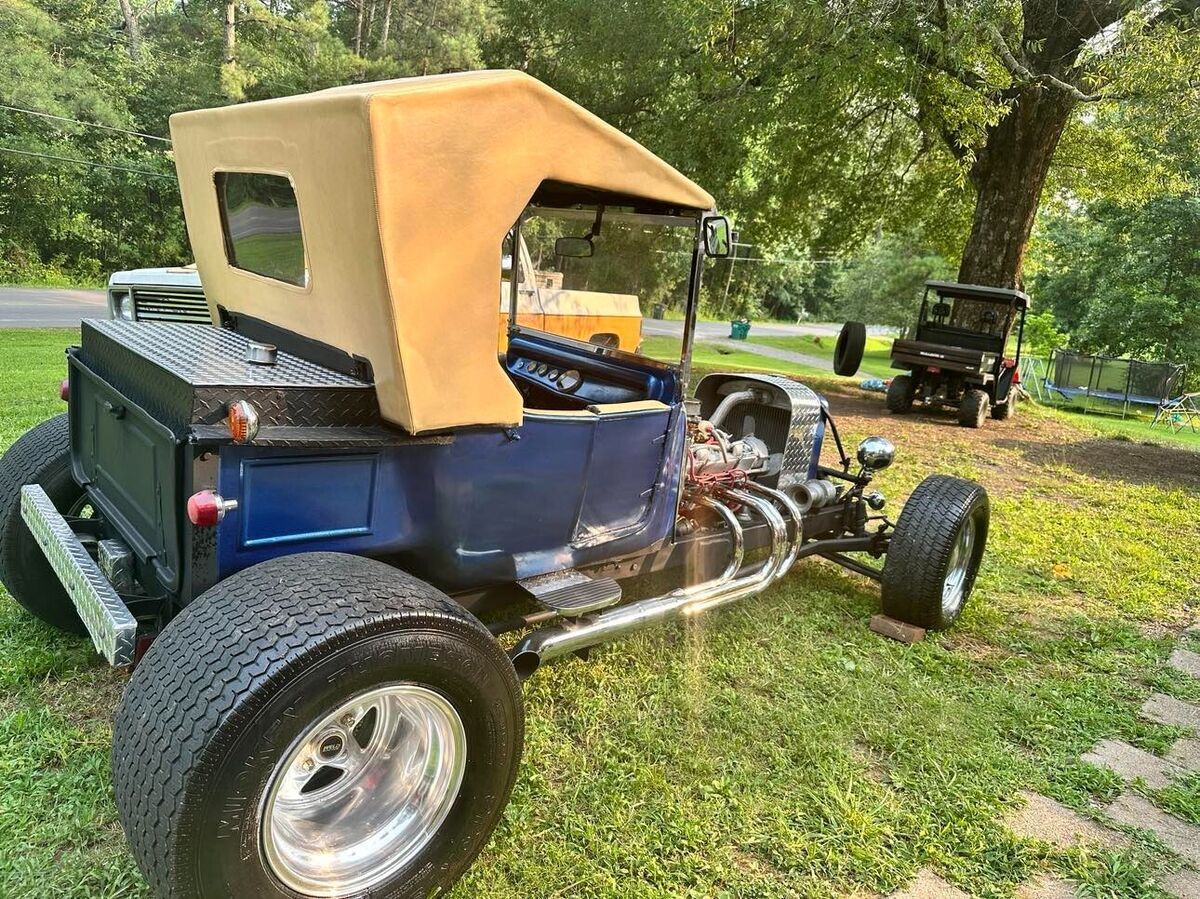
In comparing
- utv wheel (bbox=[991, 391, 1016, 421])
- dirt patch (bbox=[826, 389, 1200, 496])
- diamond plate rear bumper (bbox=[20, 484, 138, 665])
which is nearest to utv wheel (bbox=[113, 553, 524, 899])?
diamond plate rear bumper (bbox=[20, 484, 138, 665])

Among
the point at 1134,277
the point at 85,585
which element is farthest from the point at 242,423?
the point at 1134,277

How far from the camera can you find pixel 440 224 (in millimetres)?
2275

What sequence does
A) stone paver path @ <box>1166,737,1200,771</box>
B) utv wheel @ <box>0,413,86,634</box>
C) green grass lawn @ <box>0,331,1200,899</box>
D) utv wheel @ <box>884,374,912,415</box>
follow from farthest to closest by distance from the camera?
utv wheel @ <box>884,374,912,415</box> < stone paver path @ <box>1166,737,1200,771</box> < utv wheel @ <box>0,413,86,634</box> < green grass lawn @ <box>0,331,1200,899</box>

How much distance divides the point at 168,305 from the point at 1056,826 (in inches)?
290

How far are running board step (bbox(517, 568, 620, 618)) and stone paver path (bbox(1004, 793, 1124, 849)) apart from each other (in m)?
1.70

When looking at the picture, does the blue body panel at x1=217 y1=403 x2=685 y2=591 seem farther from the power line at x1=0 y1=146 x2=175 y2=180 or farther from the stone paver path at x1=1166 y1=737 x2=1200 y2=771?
the power line at x1=0 y1=146 x2=175 y2=180

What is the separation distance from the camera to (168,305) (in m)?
7.11

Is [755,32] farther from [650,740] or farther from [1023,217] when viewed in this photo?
[650,740]

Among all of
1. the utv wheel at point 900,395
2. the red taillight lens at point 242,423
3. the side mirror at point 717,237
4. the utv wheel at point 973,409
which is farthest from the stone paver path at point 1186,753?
the utv wheel at point 900,395

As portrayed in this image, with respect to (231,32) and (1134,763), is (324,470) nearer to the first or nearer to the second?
(1134,763)

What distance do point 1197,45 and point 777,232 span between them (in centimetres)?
789

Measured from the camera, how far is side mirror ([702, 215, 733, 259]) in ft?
10.6

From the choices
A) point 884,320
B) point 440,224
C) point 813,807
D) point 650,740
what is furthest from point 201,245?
point 884,320

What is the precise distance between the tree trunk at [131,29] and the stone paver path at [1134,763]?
Answer: 37.9m
